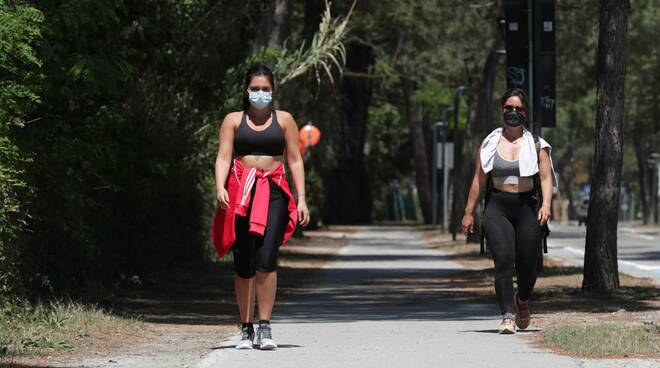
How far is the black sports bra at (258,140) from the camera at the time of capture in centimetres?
1179

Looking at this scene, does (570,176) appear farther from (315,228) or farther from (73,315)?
(73,315)

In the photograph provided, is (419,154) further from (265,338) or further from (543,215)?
(265,338)

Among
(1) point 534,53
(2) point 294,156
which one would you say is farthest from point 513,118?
(1) point 534,53

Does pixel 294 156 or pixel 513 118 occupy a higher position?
pixel 513 118

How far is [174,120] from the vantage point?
22.6m

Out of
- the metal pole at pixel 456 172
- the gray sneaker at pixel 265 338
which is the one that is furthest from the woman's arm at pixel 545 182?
the metal pole at pixel 456 172

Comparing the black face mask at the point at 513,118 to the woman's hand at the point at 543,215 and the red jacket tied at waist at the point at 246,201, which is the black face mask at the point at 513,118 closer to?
the woman's hand at the point at 543,215

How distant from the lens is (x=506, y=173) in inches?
519

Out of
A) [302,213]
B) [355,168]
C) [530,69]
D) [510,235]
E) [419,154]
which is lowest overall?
[510,235]

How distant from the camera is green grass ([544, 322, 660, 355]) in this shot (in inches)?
452

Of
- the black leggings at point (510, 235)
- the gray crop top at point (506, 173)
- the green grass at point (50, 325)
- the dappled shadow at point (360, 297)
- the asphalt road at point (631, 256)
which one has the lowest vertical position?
the asphalt road at point (631, 256)

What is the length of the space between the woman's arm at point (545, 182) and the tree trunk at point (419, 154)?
178ft

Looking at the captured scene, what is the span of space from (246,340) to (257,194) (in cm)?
105

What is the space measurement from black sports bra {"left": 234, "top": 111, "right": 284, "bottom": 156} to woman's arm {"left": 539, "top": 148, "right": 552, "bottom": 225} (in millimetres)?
2408
